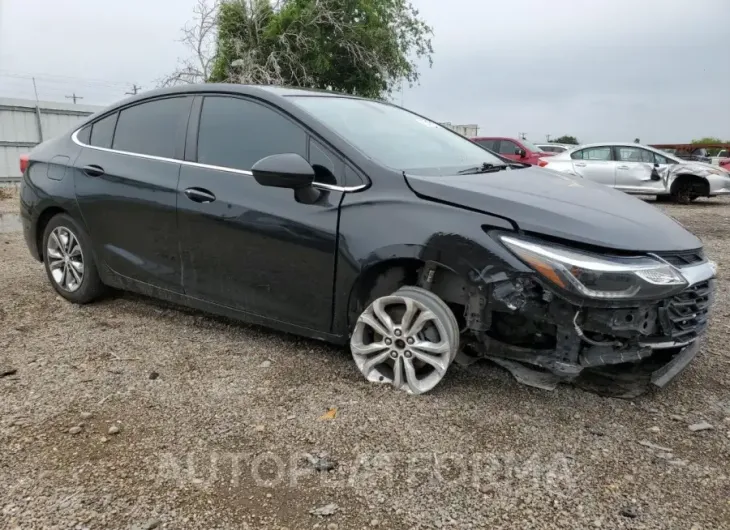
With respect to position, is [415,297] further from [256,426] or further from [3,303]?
[3,303]

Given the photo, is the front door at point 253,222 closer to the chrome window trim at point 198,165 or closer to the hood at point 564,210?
the chrome window trim at point 198,165

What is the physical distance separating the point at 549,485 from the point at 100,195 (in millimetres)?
3291

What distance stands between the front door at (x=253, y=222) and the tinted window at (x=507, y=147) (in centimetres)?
1229

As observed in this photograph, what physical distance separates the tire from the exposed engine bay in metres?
2.79

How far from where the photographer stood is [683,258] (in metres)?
2.87

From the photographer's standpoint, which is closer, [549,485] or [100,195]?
[549,485]

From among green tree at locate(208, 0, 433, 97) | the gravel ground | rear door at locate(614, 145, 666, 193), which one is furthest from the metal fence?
the gravel ground

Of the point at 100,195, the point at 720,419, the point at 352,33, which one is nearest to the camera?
the point at 720,419

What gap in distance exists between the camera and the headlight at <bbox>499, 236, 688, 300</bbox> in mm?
2604

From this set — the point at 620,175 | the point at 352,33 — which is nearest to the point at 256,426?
the point at 620,175

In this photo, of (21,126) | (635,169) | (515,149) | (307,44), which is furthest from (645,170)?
(21,126)

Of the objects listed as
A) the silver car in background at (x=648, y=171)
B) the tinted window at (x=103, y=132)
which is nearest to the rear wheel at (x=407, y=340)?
the tinted window at (x=103, y=132)

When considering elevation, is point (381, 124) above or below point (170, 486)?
above

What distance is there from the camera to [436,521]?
2129 millimetres
